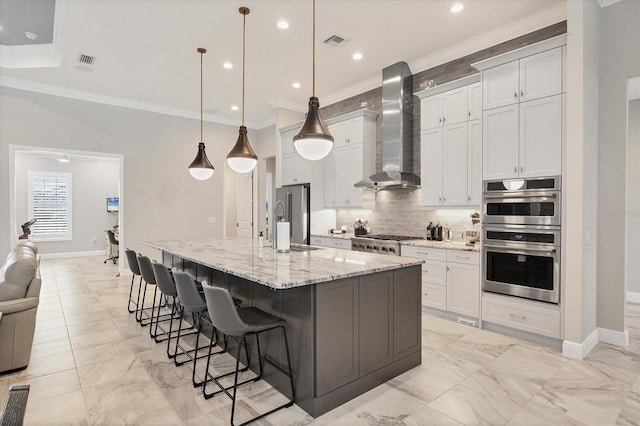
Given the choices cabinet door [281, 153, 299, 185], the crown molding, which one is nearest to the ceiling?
the crown molding

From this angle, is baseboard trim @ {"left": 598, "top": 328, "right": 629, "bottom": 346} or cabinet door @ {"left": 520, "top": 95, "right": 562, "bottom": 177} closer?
cabinet door @ {"left": 520, "top": 95, "right": 562, "bottom": 177}

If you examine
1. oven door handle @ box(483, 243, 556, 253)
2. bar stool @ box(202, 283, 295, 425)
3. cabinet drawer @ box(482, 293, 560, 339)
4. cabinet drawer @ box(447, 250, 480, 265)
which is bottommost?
cabinet drawer @ box(482, 293, 560, 339)

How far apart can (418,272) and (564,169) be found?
1707 millimetres

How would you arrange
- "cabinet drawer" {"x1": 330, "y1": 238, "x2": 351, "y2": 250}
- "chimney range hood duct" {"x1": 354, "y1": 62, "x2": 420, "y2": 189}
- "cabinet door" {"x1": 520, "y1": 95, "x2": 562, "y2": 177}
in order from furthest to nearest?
1. "cabinet drawer" {"x1": 330, "y1": 238, "x2": 351, "y2": 250}
2. "chimney range hood duct" {"x1": 354, "y1": 62, "x2": 420, "y2": 189}
3. "cabinet door" {"x1": 520, "y1": 95, "x2": 562, "y2": 177}

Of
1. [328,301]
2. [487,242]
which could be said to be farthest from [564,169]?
[328,301]

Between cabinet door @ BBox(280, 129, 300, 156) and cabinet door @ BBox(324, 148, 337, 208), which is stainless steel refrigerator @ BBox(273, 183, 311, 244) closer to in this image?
cabinet door @ BBox(324, 148, 337, 208)

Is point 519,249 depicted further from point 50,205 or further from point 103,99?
point 50,205

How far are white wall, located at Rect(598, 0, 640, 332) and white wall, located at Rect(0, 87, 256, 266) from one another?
6478 mm

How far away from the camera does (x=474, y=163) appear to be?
4043 mm

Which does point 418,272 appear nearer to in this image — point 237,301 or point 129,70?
point 237,301

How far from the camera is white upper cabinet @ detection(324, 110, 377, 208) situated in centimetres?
544

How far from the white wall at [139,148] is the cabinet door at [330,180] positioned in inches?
110

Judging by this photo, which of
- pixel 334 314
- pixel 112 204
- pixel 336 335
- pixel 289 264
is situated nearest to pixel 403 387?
pixel 336 335

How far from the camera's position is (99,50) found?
448 cm
